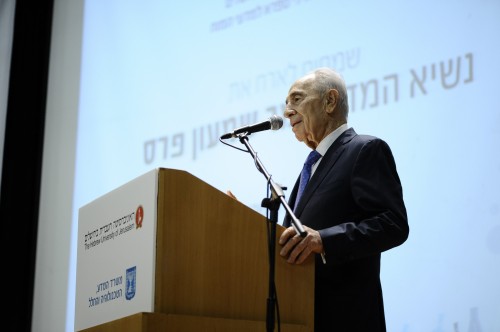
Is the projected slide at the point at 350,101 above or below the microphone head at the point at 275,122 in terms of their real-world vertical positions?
above

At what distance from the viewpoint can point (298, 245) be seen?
2.26 meters

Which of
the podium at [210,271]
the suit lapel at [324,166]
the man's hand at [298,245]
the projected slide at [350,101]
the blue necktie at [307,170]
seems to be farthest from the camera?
the projected slide at [350,101]

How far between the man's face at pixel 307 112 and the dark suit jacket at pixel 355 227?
0.96ft

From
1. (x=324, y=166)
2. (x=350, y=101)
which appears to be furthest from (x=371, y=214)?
(x=350, y=101)

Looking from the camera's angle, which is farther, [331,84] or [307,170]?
[331,84]

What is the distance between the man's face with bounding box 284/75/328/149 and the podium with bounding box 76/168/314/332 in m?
0.72

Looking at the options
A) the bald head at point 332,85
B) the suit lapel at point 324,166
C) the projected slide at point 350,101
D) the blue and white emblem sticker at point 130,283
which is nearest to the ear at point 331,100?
the bald head at point 332,85

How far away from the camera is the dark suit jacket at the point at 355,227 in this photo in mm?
2352

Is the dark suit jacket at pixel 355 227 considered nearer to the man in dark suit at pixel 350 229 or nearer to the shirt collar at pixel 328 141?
the man in dark suit at pixel 350 229

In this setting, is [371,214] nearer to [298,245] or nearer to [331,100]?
[298,245]

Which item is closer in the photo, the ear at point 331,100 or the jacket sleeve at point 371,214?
the jacket sleeve at point 371,214

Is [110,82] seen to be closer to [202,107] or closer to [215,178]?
[202,107]

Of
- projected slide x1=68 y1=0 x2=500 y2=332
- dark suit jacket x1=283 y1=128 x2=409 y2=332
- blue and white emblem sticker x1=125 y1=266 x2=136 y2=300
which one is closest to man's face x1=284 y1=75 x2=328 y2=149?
dark suit jacket x1=283 y1=128 x2=409 y2=332

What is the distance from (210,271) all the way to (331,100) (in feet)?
3.40
